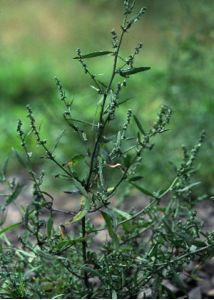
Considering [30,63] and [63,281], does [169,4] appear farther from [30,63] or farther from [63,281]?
[30,63]

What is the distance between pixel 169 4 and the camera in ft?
12.0

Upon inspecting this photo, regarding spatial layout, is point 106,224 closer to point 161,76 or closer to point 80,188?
point 80,188

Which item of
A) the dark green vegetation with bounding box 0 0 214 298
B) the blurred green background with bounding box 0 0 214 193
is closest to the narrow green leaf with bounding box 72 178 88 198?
the dark green vegetation with bounding box 0 0 214 298

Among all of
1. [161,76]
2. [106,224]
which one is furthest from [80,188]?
[161,76]

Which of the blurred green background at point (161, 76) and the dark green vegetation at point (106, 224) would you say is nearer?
the dark green vegetation at point (106, 224)

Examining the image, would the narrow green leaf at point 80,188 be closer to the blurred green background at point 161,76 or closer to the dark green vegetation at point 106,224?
the dark green vegetation at point 106,224

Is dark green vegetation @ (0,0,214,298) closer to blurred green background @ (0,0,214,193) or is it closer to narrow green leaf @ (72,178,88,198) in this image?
narrow green leaf @ (72,178,88,198)

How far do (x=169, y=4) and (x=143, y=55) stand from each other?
234cm

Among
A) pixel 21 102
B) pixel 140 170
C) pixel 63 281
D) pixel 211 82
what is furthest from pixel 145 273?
pixel 21 102

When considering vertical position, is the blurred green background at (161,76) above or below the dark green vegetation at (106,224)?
above

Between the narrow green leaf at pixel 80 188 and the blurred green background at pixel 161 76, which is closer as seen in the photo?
the narrow green leaf at pixel 80 188

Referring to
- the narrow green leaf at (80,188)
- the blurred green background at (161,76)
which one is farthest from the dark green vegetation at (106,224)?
the blurred green background at (161,76)

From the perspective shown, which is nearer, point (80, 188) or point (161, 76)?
point (80, 188)

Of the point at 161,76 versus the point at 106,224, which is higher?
the point at 161,76
